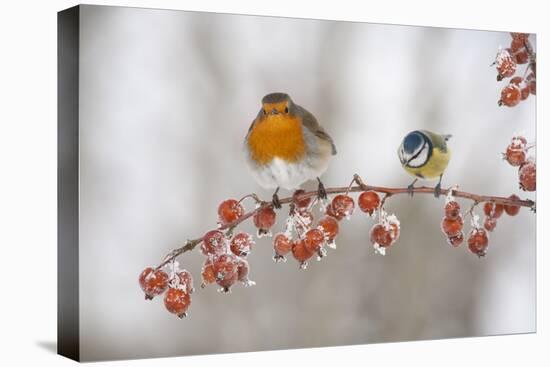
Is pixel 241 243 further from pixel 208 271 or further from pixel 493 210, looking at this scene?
pixel 493 210

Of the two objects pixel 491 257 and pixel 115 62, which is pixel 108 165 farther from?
pixel 491 257

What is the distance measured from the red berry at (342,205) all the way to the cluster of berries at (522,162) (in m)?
0.95

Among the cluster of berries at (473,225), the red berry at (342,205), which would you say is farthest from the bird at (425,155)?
the red berry at (342,205)

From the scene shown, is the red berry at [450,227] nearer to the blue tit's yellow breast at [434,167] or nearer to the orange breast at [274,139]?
the blue tit's yellow breast at [434,167]

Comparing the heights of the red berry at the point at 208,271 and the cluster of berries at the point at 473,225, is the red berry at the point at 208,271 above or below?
below

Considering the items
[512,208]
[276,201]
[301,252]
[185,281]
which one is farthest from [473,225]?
[185,281]

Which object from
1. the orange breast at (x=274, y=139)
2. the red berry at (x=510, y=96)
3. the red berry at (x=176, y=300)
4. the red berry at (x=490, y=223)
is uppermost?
the red berry at (x=510, y=96)

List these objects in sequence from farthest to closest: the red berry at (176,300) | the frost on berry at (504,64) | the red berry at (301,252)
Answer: the frost on berry at (504,64)
the red berry at (301,252)
the red berry at (176,300)

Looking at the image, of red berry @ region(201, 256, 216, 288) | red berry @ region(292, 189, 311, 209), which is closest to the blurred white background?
red berry @ region(201, 256, 216, 288)

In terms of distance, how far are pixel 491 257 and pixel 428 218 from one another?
442mm

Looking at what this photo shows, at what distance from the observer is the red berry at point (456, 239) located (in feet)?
16.6

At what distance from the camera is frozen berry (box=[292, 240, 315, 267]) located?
4664 mm

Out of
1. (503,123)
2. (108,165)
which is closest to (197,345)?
(108,165)

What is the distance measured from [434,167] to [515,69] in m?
0.73
